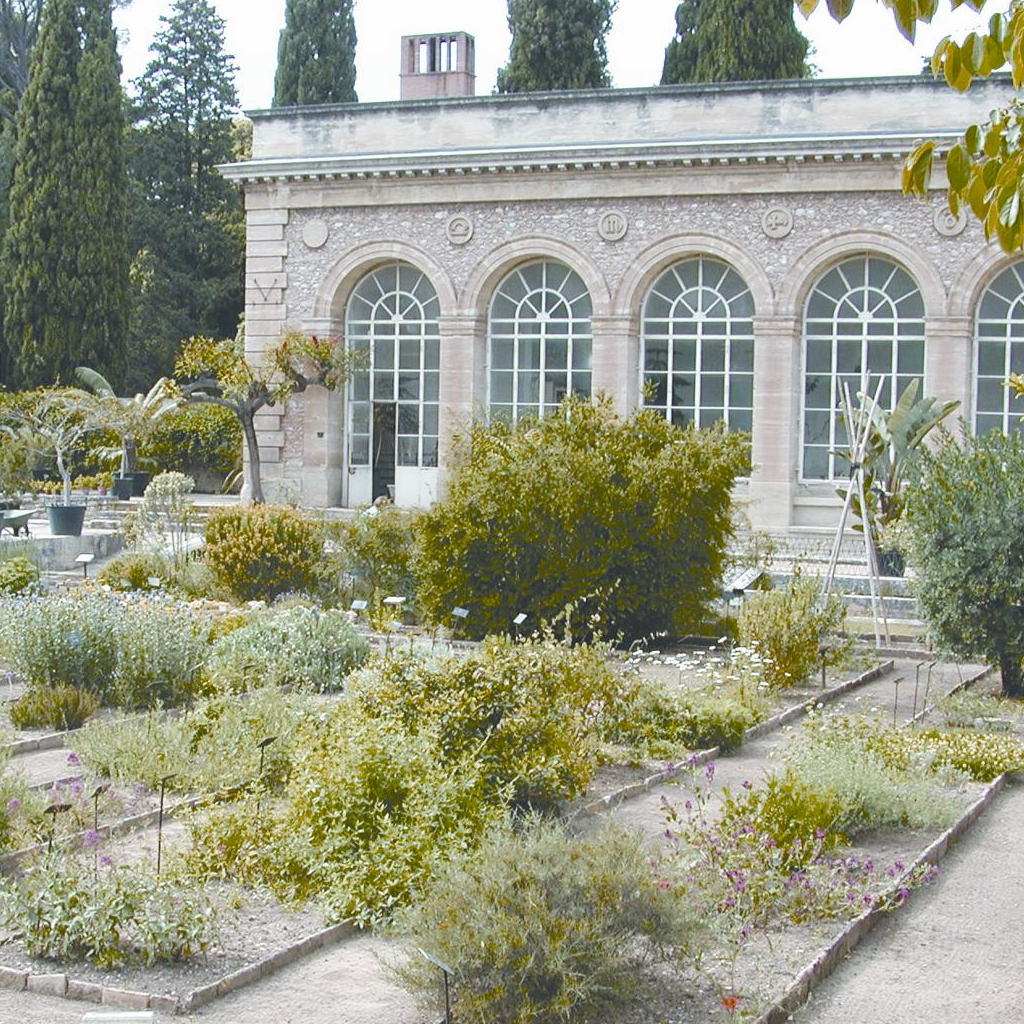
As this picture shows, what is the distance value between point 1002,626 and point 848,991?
6.44 meters

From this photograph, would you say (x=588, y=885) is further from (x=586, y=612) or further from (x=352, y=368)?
(x=352, y=368)

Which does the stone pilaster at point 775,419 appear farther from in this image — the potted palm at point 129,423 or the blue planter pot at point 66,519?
the potted palm at point 129,423

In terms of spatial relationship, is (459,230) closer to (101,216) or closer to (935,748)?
(101,216)

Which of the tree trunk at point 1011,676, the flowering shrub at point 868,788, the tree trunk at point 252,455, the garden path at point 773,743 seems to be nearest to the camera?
the flowering shrub at point 868,788

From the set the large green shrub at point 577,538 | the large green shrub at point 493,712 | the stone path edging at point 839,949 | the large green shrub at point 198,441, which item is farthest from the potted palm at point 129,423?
the stone path edging at point 839,949

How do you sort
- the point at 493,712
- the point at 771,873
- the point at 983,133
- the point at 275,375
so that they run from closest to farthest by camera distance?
the point at 983,133, the point at 771,873, the point at 493,712, the point at 275,375

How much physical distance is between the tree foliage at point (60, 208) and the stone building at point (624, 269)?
887 cm

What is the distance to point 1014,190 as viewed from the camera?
4.16 m

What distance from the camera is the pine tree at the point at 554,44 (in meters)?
32.6

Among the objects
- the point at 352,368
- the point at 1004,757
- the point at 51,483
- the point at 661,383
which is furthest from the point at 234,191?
the point at 1004,757

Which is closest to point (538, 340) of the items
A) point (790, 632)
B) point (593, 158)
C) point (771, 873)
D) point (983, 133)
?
point (593, 158)

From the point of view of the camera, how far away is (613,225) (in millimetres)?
24297

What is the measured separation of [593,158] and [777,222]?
2.97 meters

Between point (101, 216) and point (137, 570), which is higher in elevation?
point (101, 216)
